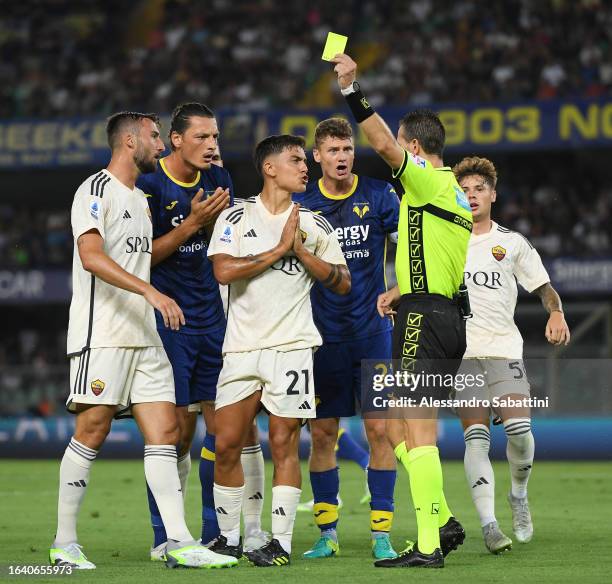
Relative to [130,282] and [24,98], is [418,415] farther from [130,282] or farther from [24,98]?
[24,98]

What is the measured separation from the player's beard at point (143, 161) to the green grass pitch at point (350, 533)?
221 cm

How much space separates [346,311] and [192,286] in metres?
1.03

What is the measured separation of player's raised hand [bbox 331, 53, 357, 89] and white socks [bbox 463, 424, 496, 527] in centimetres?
270

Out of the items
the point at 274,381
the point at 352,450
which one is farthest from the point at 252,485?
the point at 352,450

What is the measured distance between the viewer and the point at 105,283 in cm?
659

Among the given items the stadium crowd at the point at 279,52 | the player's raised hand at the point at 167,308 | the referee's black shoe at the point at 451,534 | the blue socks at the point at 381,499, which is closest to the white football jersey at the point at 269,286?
the player's raised hand at the point at 167,308

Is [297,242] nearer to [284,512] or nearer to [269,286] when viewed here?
[269,286]

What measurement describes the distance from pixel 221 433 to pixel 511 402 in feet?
7.06

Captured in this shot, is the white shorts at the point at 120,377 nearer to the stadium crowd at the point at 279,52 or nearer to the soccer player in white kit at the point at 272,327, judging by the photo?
the soccer player in white kit at the point at 272,327

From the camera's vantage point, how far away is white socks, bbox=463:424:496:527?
24.6 feet

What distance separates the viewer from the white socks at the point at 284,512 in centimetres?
651

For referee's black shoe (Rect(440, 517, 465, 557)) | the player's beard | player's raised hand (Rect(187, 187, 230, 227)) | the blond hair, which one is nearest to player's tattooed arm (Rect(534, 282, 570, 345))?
the blond hair

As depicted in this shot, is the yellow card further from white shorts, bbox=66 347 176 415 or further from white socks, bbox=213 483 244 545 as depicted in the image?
white socks, bbox=213 483 244 545

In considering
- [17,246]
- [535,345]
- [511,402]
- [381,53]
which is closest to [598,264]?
[535,345]
